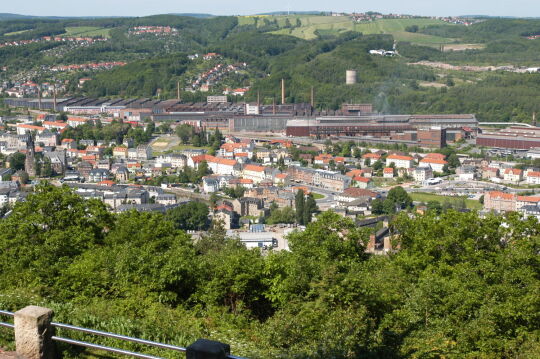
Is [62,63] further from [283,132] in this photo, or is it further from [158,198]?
[158,198]

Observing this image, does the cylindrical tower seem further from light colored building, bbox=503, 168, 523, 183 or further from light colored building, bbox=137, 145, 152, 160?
light colored building, bbox=503, 168, 523, 183

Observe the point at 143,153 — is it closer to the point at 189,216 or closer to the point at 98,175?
the point at 98,175

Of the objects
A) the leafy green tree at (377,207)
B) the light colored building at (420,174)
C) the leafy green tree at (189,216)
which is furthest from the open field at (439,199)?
the leafy green tree at (189,216)

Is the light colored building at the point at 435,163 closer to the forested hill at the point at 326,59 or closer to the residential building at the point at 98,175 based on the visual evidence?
the residential building at the point at 98,175

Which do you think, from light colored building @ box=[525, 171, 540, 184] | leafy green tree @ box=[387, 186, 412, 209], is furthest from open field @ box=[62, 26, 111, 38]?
leafy green tree @ box=[387, 186, 412, 209]

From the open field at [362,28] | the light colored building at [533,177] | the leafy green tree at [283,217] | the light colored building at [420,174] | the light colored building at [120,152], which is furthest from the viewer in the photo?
the open field at [362,28]

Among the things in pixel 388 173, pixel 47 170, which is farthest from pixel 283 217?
pixel 47 170
